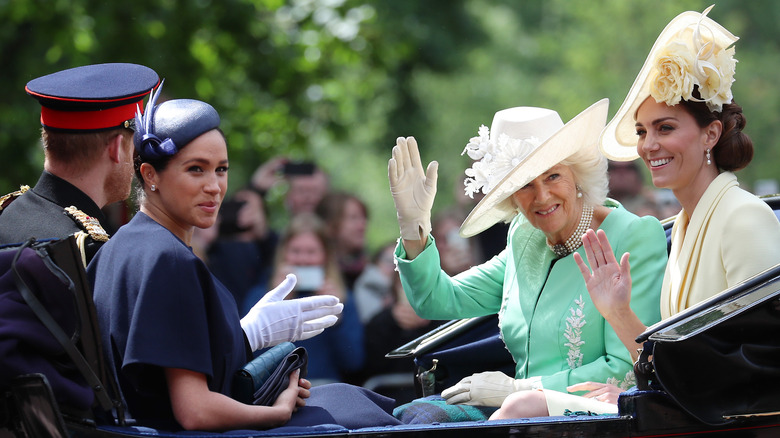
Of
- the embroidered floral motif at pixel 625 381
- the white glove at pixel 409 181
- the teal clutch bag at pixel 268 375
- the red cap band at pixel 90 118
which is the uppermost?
the white glove at pixel 409 181

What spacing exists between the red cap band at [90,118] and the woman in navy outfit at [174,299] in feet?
1.87

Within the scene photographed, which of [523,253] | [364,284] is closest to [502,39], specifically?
[364,284]

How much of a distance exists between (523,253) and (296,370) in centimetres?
112

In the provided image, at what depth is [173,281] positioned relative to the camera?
2596 mm

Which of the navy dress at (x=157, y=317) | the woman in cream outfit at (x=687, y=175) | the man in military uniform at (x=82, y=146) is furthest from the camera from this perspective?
the man in military uniform at (x=82, y=146)

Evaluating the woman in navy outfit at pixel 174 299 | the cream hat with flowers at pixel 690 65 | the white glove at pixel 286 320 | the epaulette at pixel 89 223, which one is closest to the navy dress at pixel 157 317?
the woman in navy outfit at pixel 174 299

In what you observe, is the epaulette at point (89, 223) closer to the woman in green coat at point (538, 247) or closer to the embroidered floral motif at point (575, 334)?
the woman in green coat at point (538, 247)

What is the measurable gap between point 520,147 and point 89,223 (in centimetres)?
151

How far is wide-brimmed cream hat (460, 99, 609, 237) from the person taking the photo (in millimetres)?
3357

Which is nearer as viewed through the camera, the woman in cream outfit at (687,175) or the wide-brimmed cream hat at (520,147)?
the woman in cream outfit at (687,175)

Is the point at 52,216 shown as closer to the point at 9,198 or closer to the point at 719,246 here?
the point at 9,198

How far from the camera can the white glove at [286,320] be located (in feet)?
10.2

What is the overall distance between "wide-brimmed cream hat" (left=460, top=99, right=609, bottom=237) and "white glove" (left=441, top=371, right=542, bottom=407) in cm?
63

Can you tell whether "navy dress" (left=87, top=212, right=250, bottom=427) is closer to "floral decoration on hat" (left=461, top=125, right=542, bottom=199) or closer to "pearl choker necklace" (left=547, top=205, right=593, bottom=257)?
"floral decoration on hat" (left=461, top=125, right=542, bottom=199)
